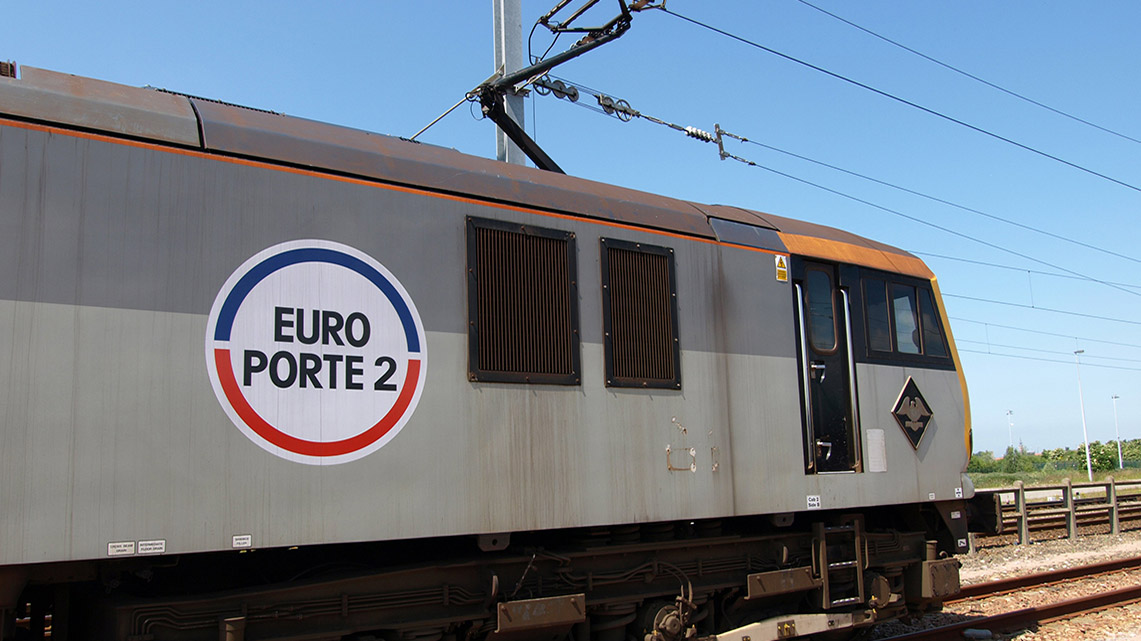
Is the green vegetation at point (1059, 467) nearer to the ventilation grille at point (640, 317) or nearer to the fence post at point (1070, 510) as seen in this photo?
the fence post at point (1070, 510)

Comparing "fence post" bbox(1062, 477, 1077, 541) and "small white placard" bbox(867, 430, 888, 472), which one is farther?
"fence post" bbox(1062, 477, 1077, 541)

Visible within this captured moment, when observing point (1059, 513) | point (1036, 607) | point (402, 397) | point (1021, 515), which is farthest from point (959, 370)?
point (1059, 513)

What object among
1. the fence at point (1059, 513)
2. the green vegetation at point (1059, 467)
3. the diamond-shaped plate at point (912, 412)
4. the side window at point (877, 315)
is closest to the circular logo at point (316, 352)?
the side window at point (877, 315)

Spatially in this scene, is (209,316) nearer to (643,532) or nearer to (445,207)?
(445,207)

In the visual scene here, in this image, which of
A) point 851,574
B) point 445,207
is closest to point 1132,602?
point 851,574

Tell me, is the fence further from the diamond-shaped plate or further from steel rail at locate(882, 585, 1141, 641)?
the diamond-shaped plate

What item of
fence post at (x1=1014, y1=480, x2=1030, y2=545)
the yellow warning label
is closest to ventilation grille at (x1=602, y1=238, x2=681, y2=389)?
the yellow warning label

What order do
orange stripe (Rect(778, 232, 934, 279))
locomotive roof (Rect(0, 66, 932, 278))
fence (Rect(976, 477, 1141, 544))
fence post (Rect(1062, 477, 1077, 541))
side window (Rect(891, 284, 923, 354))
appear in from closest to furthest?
1. locomotive roof (Rect(0, 66, 932, 278))
2. orange stripe (Rect(778, 232, 934, 279))
3. side window (Rect(891, 284, 923, 354))
4. fence (Rect(976, 477, 1141, 544))
5. fence post (Rect(1062, 477, 1077, 541))

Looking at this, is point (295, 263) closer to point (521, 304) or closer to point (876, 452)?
point (521, 304)

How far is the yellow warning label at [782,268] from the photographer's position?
23.4 ft

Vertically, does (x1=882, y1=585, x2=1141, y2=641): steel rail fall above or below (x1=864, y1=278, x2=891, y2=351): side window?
below

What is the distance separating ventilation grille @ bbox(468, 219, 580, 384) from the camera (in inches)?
209

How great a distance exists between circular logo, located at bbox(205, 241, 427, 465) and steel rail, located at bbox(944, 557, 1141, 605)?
8010 millimetres

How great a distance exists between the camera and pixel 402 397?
15.9ft
